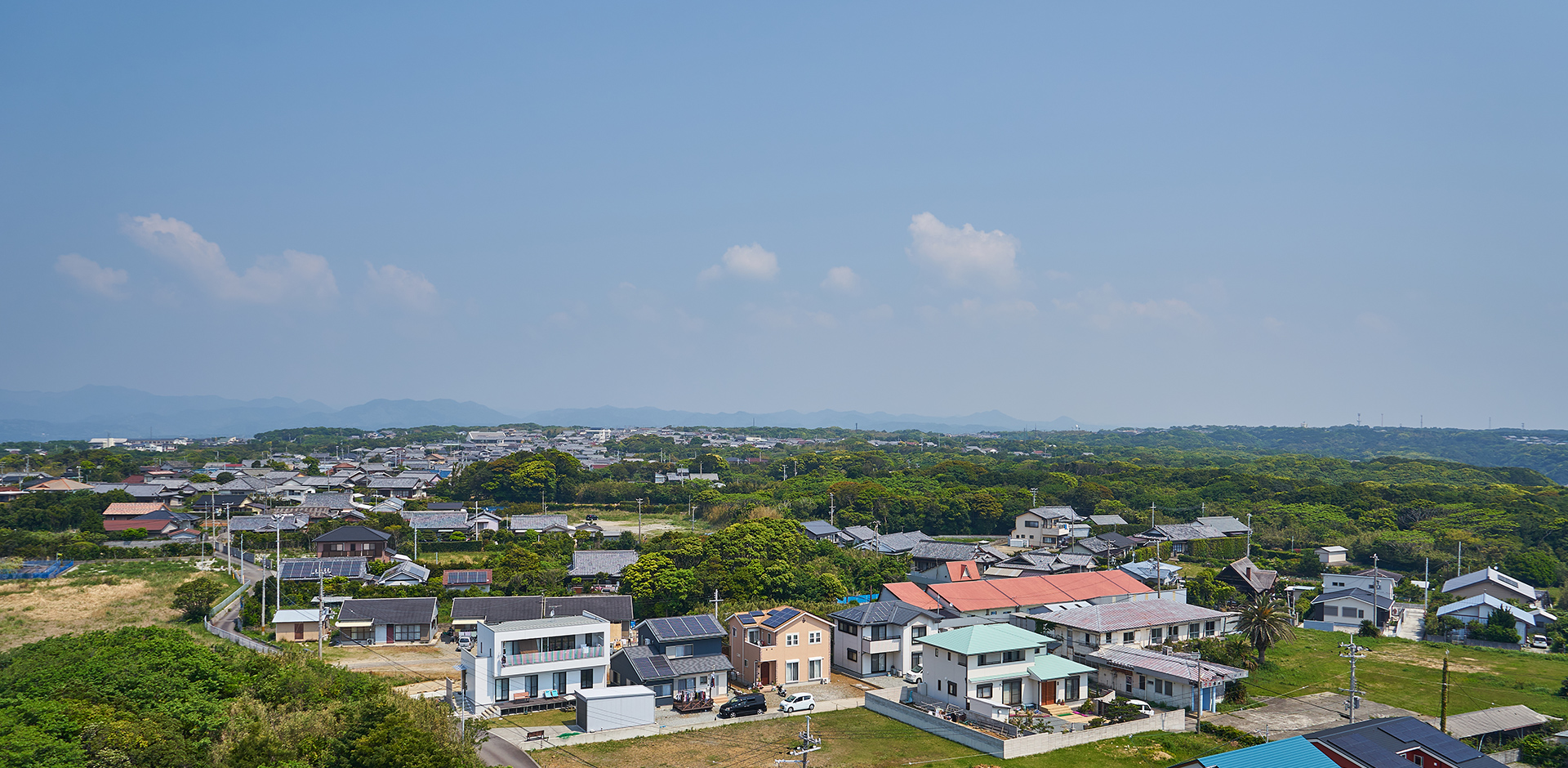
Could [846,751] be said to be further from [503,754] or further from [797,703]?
[503,754]

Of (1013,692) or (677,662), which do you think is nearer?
(1013,692)

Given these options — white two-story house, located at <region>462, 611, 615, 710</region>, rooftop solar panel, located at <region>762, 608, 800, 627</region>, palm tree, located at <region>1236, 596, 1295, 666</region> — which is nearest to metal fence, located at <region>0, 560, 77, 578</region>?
white two-story house, located at <region>462, 611, 615, 710</region>

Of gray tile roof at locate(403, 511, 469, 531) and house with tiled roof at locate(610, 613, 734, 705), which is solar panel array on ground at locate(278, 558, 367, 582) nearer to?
gray tile roof at locate(403, 511, 469, 531)

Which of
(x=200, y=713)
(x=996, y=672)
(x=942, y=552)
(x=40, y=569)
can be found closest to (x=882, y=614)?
(x=996, y=672)

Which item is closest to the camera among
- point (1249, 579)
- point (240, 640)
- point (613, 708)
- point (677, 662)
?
point (613, 708)

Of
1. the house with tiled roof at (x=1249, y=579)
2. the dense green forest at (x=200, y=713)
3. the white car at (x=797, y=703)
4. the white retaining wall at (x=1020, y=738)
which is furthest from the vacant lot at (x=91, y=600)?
the house with tiled roof at (x=1249, y=579)

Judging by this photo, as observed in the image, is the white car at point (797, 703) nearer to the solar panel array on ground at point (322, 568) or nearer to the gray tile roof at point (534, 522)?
the solar panel array on ground at point (322, 568)

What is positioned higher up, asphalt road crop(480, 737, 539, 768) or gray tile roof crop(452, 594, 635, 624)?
gray tile roof crop(452, 594, 635, 624)

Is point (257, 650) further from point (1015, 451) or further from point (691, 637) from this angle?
point (1015, 451)
